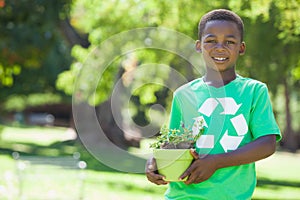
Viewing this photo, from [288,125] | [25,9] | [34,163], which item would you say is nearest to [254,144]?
[34,163]

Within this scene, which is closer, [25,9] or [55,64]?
[25,9]

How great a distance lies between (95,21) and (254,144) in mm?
12979

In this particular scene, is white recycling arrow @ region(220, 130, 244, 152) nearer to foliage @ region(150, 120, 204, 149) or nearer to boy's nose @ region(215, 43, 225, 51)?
foliage @ region(150, 120, 204, 149)

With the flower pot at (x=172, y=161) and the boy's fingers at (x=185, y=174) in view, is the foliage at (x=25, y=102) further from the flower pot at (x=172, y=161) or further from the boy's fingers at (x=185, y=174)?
the boy's fingers at (x=185, y=174)

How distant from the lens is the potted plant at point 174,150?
3.00 meters

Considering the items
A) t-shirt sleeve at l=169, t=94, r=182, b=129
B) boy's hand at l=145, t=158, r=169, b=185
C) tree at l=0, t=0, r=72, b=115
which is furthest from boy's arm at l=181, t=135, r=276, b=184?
tree at l=0, t=0, r=72, b=115

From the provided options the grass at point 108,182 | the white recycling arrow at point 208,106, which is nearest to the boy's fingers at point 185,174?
the white recycling arrow at point 208,106

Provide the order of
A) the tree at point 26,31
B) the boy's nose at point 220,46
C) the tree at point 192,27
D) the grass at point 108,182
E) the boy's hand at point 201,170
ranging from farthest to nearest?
the tree at point 26,31 → the grass at point 108,182 → the tree at point 192,27 → the boy's nose at point 220,46 → the boy's hand at point 201,170

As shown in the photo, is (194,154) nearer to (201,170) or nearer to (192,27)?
(201,170)

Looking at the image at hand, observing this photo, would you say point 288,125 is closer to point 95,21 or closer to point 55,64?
point 55,64

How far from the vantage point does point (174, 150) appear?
3.05m

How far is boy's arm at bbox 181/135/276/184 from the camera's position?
2.98 meters

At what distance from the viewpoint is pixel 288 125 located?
90.5 feet

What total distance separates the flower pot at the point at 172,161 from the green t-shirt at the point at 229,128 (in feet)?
0.33
